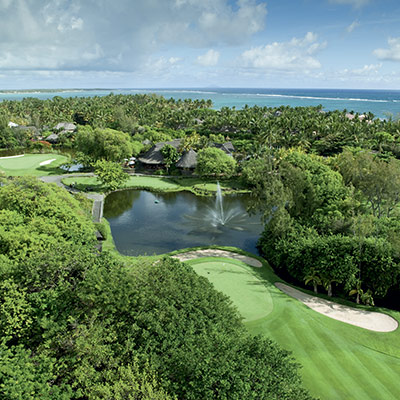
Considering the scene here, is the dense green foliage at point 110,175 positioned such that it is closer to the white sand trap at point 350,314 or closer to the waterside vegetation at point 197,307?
the waterside vegetation at point 197,307

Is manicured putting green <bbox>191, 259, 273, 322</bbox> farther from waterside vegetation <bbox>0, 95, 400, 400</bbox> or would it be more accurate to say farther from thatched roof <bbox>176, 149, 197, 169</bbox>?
thatched roof <bbox>176, 149, 197, 169</bbox>

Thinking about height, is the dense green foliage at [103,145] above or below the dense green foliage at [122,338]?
above

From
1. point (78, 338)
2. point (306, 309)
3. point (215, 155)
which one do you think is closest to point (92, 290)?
point (78, 338)

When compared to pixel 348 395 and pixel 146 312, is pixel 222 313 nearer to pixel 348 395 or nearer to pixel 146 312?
pixel 146 312

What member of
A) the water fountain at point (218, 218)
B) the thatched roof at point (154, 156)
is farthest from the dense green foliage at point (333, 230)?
the thatched roof at point (154, 156)

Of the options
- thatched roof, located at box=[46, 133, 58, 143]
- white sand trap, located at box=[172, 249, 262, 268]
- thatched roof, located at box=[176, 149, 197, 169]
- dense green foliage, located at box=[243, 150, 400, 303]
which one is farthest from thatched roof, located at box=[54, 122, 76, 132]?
dense green foliage, located at box=[243, 150, 400, 303]

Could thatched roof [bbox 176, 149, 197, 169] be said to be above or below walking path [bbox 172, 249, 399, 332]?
above

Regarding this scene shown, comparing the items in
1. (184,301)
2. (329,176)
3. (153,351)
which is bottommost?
(153,351)
